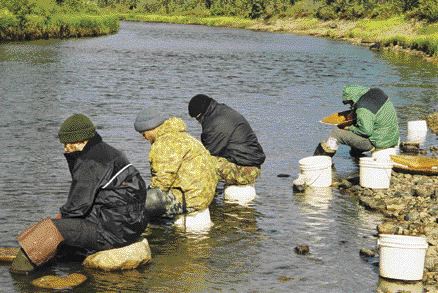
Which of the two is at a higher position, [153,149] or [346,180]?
[153,149]

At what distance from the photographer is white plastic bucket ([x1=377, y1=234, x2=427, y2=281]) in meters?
9.22

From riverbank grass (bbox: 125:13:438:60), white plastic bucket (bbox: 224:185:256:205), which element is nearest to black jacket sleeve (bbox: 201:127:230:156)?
white plastic bucket (bbox: 224:185:256:205)

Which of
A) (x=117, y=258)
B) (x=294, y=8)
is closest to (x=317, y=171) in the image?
(x=117, y=258)

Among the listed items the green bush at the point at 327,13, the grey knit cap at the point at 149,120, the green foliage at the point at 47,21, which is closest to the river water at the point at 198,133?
the grey knit cap at the point at 149,120

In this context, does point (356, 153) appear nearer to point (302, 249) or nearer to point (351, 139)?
point (351, 139)

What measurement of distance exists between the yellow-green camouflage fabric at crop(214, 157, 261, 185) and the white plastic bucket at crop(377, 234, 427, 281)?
3778 mm

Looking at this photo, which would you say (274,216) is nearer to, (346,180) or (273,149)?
(346,180)

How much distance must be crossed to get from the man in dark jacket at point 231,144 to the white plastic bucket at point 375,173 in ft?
6.63

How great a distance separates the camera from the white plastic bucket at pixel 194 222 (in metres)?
11.2

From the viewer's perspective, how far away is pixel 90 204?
29.7 feet

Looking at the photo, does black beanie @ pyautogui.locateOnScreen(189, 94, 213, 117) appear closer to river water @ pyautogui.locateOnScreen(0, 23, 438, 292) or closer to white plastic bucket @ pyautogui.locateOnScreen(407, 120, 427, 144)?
river water @ pyautogui.locateOnScreen(0, 23, 438, 292)

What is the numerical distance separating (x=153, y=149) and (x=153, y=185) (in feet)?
1.79

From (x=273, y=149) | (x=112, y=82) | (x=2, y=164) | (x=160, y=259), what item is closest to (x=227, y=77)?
(x=112, y=82)

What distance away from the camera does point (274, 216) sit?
12562mm
